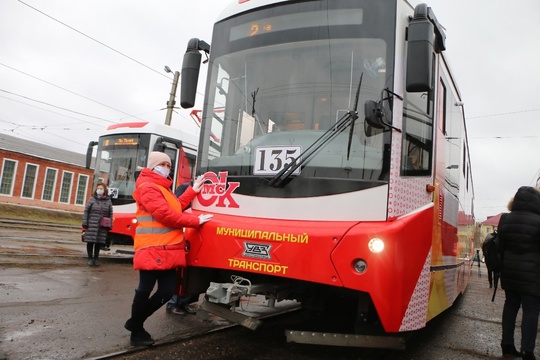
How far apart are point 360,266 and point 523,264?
227 centimetres

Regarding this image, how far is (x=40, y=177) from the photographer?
3353 centimetres

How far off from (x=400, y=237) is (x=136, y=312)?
249cm

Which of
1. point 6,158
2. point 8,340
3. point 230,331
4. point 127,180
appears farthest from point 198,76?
point 6,158

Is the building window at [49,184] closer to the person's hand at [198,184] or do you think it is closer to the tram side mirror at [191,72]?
the tram side mirror at [191,72]

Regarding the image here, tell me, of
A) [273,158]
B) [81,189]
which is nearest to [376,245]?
[273,158]

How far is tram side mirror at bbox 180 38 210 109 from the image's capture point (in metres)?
4.73

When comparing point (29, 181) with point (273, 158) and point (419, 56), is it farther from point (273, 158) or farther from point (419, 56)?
point (419, 56)

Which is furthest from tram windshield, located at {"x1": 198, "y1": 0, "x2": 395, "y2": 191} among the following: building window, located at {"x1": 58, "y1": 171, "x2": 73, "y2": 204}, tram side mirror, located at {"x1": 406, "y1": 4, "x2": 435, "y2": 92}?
building window, located at {"x1": 58, "y1": 171, "x2": 73, "y2": 204}

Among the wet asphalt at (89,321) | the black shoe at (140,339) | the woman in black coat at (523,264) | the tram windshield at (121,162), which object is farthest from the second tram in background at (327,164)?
the tram windshield at (121,162)

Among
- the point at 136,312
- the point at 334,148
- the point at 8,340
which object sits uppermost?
the point at 334,148

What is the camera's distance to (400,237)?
3309 millimetres

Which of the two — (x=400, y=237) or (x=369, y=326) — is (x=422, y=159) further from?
(x=369, y=326)

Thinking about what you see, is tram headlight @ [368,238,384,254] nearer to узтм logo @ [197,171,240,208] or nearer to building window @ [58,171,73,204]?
узтм logo @ [197,171,240,208]

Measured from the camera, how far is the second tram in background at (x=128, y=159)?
10.3m
